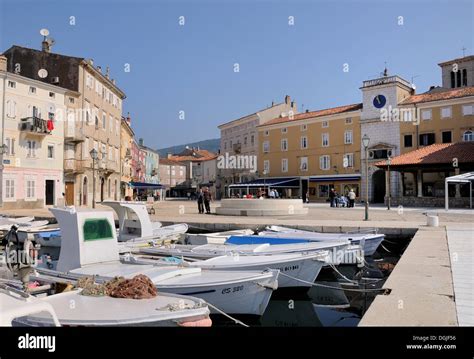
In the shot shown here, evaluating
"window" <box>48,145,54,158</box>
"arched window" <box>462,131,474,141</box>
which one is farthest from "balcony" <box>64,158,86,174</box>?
"arched window" <box>462,131,474,141</box>

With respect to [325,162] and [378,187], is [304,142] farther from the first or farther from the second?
[378,187]

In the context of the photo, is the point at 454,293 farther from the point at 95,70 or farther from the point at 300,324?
the point at 95,70

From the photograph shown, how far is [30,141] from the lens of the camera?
115ft

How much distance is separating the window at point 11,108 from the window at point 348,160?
111 ft

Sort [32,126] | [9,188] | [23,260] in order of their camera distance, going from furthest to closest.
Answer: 1. [32,126]
2. [9,188]
3. [23,260]

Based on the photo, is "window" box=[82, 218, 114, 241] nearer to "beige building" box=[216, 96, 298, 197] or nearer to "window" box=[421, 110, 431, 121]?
"window" box=[421, 110, 431, 121]

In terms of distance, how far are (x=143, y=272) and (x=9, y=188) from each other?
97.1ft

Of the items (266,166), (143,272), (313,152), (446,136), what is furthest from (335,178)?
(143,272)

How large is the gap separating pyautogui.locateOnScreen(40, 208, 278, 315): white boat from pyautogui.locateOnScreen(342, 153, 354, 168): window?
42562 mm

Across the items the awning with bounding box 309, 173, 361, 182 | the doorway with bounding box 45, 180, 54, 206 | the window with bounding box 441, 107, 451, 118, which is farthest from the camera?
the awning with bounding box 309, 173, 361, 182

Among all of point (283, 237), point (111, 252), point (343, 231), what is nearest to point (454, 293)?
point (111, 252)

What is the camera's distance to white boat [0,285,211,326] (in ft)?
15.8

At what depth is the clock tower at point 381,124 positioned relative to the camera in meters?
45.9

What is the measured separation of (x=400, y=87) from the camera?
46.3 metres
